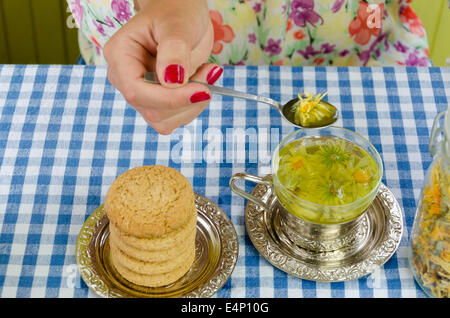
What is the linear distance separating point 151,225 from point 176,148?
35 centimetres

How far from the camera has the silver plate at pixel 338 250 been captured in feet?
3.21

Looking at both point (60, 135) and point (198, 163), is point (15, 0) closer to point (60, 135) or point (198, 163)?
point (60, 135)

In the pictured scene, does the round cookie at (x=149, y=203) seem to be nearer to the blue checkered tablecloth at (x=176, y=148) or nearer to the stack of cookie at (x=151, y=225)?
the stack of cookie at (x=151, y=225)

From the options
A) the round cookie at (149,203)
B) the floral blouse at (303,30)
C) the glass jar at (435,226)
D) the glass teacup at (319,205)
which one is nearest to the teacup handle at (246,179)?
the glass teacup at (319,205)

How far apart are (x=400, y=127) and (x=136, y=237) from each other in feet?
2.16

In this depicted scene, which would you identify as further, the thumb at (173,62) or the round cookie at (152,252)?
the thumb at (173,62)

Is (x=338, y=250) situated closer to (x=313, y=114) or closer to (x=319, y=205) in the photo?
(x=319, y=205)

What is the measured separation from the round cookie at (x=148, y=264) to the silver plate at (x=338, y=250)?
6.3 inches

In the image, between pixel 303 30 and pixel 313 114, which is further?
pixel 303 30

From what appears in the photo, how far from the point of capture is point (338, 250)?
1.01 m

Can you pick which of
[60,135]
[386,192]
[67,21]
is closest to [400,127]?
[386,192]

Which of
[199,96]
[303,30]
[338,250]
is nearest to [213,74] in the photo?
[199,96]

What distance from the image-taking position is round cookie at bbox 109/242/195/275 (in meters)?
0.92

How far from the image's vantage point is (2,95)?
1.29 metres
